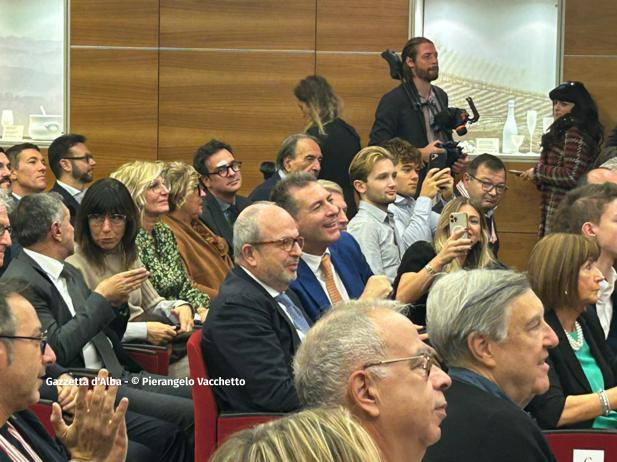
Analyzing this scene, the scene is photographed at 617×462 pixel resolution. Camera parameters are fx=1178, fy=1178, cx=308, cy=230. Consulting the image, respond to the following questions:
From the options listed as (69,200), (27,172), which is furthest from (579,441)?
(27,172)

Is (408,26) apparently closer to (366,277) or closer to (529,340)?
(366,277)

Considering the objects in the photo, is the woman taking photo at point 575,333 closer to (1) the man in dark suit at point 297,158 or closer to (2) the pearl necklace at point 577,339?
(2) the pearl necklace at point 577,339

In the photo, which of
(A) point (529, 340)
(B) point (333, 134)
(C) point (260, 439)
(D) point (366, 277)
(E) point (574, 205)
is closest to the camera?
(C) point (260, 439)

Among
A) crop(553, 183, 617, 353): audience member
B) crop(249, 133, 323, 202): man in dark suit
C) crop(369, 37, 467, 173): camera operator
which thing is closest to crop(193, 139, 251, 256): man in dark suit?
crop(249, 133, 323, 202): man in dark suit

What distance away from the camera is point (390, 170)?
5934 mm

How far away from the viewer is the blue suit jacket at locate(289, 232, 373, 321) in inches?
173

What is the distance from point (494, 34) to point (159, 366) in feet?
16.2

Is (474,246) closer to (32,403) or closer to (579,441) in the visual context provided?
(579,441)

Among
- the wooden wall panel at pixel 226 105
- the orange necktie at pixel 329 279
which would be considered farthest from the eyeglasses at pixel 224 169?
the wooden wall panel at pixel 226 105

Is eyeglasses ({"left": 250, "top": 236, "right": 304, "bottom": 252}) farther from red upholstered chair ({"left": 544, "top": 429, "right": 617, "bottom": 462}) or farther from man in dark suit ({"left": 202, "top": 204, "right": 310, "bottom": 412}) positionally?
red upholstered chair ({"left": 544, "top": 429, "right": 617, "bottom": 462})

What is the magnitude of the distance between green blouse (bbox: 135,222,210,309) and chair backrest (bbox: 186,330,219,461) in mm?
1643

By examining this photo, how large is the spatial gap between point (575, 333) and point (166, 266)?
215 cm

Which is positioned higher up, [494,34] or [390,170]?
[494,34]

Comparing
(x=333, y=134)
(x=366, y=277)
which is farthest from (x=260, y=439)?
(x=333, y=134)
